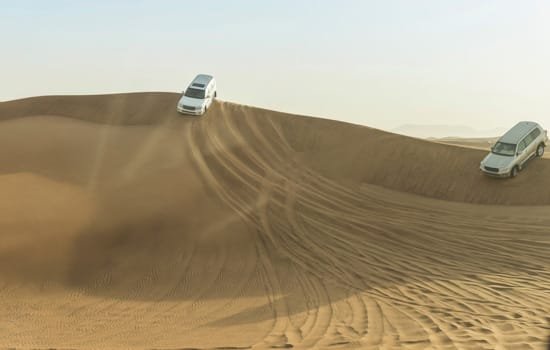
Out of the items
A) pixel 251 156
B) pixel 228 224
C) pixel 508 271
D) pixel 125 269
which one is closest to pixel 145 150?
pixel 251 156

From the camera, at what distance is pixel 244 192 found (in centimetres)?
1791

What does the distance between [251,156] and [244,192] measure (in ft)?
12.8

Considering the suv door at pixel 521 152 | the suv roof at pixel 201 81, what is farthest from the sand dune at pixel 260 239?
the suv roof at pixel 201 81

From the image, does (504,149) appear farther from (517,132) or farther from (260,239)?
(260,239)

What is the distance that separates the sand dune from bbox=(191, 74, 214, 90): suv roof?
2399 mm

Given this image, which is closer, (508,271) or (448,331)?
(448,331)

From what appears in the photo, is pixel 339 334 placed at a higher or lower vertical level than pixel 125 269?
higher

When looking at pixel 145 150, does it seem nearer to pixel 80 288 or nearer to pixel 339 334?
pixel 80 288

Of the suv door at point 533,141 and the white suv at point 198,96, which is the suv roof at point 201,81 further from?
the suv door at point 533,141

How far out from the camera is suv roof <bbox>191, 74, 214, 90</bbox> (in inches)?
1063

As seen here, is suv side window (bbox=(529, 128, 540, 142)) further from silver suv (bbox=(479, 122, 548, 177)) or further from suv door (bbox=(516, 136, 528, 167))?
suv door (bbox=(516, 136, 528, 167))

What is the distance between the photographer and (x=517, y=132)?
2069cm

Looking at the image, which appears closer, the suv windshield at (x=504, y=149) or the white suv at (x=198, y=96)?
the suv windshield at (x=504, y=149)

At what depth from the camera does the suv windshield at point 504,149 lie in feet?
65.9
